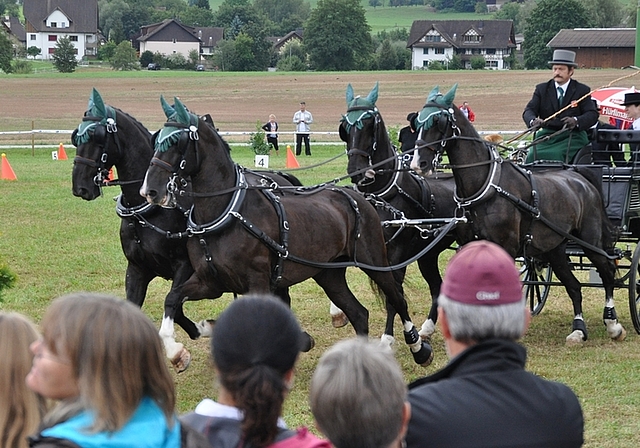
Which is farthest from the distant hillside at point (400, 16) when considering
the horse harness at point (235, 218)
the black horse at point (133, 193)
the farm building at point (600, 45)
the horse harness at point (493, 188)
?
the horse harness at point (235, 218)

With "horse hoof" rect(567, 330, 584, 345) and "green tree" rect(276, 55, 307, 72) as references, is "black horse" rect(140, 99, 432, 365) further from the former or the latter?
"green tree" rect(276, 55, 307, 72)

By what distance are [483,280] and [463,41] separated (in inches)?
4696

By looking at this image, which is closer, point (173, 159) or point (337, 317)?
point (173, 159)

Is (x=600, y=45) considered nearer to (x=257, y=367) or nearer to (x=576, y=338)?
(x=576, y=338)

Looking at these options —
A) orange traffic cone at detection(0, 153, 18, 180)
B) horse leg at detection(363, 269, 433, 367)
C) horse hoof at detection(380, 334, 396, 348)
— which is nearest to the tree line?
orange traffic cone at detection(0, 153, 18, 180)

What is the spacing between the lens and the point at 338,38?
86.8 metres

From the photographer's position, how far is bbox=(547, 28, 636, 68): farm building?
73.4m

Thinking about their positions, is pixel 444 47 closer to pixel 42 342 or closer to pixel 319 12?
pixel 319 12

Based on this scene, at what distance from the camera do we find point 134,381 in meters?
2.58

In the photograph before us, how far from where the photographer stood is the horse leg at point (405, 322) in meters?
8.35

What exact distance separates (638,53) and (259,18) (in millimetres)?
113838

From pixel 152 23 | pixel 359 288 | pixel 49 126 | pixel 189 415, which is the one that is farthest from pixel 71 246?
pixel 152 23

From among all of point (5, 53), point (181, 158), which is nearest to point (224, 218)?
point (181, 158)

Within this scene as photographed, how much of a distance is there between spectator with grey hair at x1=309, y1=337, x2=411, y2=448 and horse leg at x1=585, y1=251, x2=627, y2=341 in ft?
23.9
